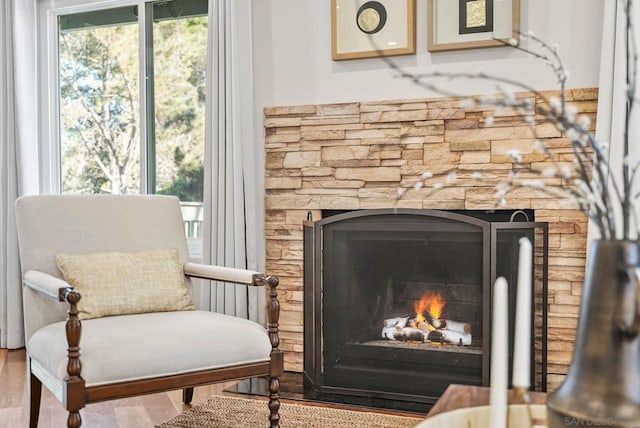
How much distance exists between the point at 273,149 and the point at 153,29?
1201mm

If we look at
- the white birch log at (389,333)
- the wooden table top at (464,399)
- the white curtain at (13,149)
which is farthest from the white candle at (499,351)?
the white curtain at (13,149)

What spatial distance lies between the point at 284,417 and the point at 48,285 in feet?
3.48

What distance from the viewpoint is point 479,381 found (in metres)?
2.95

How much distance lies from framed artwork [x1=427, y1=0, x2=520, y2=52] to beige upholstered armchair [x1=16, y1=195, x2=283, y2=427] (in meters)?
1.40

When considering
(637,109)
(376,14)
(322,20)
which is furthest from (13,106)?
(637,109)

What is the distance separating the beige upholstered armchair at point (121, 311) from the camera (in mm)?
2148

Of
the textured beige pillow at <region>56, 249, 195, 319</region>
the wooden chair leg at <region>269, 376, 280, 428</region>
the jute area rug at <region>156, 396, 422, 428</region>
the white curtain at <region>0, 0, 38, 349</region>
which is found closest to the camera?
the wooden chair leg at <region>269, 376, 280, 428</region>

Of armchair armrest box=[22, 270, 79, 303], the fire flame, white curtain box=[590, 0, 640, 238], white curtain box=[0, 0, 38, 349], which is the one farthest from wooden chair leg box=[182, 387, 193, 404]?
white curtain box=[590, 0, 640, 238]

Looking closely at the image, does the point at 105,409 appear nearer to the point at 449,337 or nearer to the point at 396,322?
the point at 396,322

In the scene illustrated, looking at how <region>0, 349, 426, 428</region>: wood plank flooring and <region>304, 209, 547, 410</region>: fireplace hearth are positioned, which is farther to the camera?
<region>304, 209, 547, 410</region>: fireplace hearth

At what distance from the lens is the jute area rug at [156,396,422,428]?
8.80 ft

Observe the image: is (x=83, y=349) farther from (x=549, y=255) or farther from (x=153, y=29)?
(x=153, y=29)

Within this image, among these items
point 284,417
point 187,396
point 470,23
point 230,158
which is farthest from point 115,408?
point 470,23

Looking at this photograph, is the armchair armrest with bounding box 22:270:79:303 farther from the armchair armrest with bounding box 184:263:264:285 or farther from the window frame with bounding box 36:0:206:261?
the window frame with bounding box 36:0:206:261
